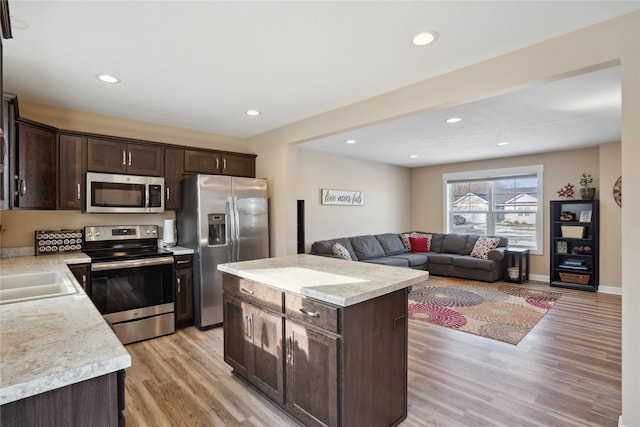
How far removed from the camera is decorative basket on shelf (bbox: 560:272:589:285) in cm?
539

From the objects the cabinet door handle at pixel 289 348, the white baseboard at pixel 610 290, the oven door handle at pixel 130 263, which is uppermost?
the oven door handle at pixel 130 263

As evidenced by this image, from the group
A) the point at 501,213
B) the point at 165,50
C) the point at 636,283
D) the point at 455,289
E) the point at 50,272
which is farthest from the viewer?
the point at 501,213

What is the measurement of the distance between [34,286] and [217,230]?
1.79 m

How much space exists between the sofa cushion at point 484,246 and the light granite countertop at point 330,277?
4.60 m

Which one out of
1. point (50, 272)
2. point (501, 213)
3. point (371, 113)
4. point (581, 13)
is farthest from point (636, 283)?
point (501, 213)

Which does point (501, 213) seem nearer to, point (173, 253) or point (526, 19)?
point (526, 19)

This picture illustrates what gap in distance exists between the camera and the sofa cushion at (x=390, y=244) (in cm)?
664

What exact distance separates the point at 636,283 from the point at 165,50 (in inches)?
126

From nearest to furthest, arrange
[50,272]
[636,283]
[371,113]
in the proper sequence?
[636,283] → [50,272] → [371,113]

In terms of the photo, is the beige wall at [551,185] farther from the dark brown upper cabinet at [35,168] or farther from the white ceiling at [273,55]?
the dark brown upper cabinet at [35,168]

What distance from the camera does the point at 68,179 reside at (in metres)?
3.25

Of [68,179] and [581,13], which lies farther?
[68,179]

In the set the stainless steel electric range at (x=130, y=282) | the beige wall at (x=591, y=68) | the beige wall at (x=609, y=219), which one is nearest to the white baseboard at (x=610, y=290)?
the beige wall at (x=609, y=219)

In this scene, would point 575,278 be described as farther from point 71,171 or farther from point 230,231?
point 71,171
